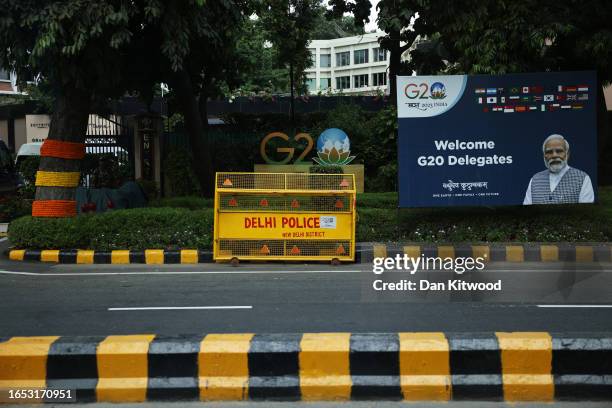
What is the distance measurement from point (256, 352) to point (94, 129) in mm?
16189

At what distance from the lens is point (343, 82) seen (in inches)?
2808

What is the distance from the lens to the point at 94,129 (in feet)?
63.9

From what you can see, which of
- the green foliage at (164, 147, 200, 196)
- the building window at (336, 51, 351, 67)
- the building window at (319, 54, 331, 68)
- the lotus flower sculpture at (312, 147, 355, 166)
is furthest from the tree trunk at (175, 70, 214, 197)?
the building window at (319, 54, 331, 68)

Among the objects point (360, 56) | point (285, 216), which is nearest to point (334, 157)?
point (285, 216)

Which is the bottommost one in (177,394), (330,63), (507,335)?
(177,394)

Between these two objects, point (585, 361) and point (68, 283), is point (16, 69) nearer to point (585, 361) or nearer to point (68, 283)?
point (68, 283)

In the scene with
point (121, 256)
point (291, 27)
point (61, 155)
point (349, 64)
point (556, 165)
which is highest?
point (349, 64)

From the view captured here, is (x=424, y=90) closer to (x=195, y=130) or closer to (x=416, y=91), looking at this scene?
(x=416, y=91)

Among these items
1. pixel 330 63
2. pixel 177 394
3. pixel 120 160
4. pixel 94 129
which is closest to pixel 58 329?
pixel 177 394

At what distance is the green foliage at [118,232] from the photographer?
11.5 m

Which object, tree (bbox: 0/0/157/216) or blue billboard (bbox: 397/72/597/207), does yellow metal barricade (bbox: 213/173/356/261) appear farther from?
tree (bbox: 0/0/157/216)

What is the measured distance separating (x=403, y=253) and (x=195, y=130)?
252 inches

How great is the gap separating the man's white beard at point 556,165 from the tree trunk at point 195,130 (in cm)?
710

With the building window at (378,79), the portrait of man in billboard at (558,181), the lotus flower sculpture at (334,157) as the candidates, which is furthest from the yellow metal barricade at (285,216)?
the building window at (378,79)
